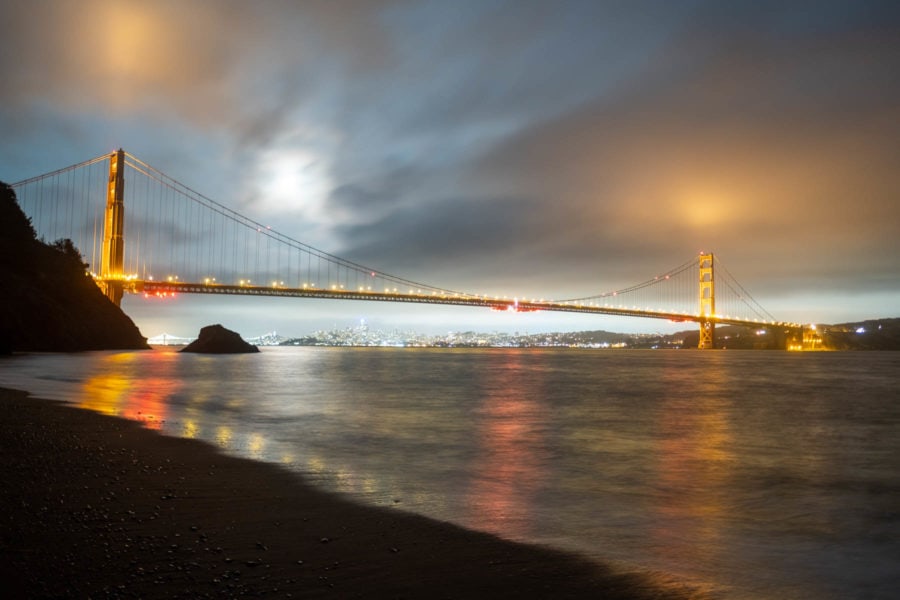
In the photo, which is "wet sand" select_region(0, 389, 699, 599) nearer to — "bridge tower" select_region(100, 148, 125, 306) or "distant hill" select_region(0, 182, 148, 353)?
"distant hill" select_region(0, 182, 148, 353)

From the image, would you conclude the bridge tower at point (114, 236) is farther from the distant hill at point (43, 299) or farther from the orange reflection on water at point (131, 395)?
the orange reflection on water at point (131, 395)

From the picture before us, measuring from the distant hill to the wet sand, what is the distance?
1637 inches

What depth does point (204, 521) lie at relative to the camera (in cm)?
472

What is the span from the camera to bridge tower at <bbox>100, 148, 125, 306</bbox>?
197 feet

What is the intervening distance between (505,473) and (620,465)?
2.07m

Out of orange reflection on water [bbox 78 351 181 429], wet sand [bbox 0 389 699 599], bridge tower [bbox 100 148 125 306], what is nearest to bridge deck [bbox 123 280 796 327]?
bridge tower [bbox 100 148 125 306]

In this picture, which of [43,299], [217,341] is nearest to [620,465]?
[43,299]

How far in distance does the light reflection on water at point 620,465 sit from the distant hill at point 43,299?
2719 cm

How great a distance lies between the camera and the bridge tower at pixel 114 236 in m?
59.9

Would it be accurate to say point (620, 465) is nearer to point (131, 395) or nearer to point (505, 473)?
point (505, 473)

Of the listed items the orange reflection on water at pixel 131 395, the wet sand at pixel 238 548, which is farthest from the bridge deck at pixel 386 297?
the wet sand at pixel 238 548

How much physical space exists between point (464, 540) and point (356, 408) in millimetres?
12881

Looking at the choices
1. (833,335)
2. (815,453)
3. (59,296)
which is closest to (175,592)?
(815,453)

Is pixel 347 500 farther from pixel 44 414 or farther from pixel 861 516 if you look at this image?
pixel 44 414
